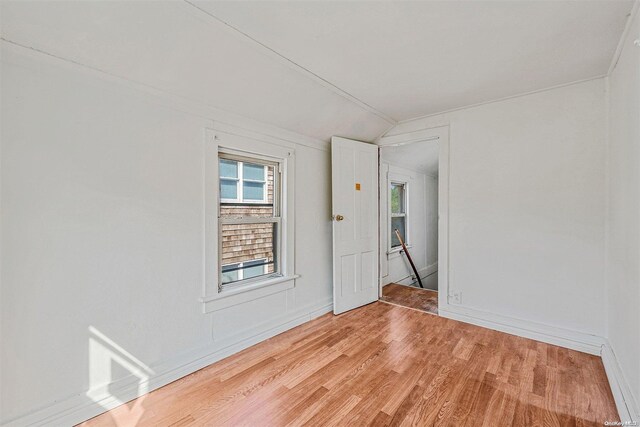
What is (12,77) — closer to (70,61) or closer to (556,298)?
(70,61)

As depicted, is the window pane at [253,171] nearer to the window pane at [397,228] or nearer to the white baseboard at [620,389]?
the window pane at [397,228]

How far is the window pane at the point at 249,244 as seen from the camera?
8.04 ft

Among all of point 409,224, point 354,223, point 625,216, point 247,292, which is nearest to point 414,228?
point 409,224

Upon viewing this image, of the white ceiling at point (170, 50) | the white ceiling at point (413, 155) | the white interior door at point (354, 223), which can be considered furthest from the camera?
the white ceiling at point (413, 155)

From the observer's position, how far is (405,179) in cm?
480

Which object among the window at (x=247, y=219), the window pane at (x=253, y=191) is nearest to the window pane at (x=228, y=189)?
the window at (x=247, y=219)

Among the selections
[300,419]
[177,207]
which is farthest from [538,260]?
[177,207]

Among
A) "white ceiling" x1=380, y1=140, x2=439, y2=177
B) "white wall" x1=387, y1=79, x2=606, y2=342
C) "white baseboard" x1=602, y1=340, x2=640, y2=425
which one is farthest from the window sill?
"white baseboard" x1=602, y1=340, x2=640, y2=425

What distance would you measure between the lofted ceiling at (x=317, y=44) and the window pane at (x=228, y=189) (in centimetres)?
61

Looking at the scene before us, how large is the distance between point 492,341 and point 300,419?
1960 mm

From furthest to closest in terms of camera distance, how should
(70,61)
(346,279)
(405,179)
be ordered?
(405,179), (346,279), (70,61)

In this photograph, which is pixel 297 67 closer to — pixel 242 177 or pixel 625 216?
pixel 242 177

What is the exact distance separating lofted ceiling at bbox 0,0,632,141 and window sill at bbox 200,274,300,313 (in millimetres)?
1556

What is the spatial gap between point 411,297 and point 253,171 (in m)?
2.79
